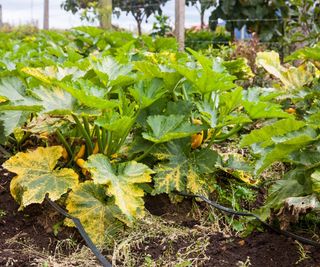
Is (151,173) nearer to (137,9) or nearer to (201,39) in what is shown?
(201,39)

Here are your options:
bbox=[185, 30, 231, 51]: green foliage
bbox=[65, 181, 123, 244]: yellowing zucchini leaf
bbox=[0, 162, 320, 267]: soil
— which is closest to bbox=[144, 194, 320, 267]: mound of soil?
bbox=[0, 162, 320, 267]: soil

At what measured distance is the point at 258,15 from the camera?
8898 millimetres

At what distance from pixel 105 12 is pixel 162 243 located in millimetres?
7353

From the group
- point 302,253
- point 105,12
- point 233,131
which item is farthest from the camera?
point 105,12

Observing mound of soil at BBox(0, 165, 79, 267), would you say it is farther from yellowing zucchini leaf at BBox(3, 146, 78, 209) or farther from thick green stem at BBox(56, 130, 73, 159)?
thick green stem at BBox(56, 130, 73, 159)

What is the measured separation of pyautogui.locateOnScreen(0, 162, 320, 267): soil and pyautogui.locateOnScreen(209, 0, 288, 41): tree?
22.2 ft

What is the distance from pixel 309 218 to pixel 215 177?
24.8 inches

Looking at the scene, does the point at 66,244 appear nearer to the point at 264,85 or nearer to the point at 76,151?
the point at 76,151

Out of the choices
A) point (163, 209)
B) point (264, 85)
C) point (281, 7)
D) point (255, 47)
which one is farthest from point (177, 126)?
point (281, 7)

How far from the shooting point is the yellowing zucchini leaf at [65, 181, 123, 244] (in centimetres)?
224

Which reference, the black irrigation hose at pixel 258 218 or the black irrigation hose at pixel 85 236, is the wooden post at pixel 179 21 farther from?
the black irrigation hose at pixel 85 236

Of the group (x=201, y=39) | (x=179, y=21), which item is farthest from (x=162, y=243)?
(x=201, y=39)

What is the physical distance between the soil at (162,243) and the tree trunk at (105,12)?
6.93 metres

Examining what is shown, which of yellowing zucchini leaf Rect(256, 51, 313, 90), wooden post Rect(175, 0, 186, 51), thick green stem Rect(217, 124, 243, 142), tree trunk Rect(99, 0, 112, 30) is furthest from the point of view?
tree trunk Rect(99, 0, 112, 30)
